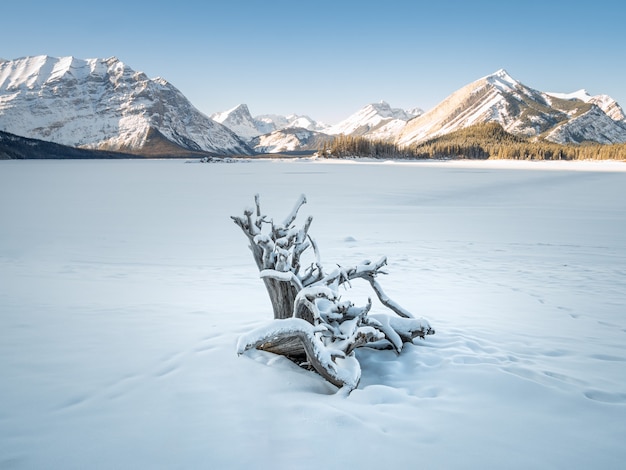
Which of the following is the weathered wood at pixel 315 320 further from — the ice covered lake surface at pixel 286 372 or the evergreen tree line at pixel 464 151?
the evergreen tree line at pixel 464 151

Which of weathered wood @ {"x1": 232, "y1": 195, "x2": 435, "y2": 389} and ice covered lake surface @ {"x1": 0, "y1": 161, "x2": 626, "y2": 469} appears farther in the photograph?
weathered wood @ {"x1": 232, "y1": 195, "x2": 435, "y2": 389}

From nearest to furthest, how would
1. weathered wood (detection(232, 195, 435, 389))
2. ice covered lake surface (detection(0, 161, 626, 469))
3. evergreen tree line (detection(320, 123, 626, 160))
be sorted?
ice covered lake surface (detection(0, 161, 626, 469))
weathered wood (detection(232, 195, 435, 389))
evergreen tree line (detection(320, 123, 626, 160))

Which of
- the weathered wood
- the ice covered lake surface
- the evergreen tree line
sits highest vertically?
the evergreen tree line

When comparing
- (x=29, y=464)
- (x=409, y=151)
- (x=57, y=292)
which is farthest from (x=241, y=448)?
(x=409, y=151)

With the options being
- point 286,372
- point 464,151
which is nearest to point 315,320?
point 286,372

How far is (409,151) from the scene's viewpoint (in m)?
167

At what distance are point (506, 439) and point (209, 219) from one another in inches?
766

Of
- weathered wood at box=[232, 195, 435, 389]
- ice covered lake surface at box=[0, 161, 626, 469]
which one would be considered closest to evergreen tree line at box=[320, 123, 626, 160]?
ice covered lake surface at box=[0, 161, 626, 469]

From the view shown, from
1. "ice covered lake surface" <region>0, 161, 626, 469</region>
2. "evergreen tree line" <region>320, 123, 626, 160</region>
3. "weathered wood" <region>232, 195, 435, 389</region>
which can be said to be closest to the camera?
"ice covered lake surface" <region>0, 161, 626, 469</region>

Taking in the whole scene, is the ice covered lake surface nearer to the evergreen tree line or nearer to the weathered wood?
the weathered wood

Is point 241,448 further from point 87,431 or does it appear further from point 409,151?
point 409,151

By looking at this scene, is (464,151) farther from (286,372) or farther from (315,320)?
(286,372)

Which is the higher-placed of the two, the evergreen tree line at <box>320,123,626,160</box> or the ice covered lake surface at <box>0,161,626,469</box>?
the evergreen tree line at <box>320,123,626,160</box>

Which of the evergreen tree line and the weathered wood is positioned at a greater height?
the evergreen tree line
